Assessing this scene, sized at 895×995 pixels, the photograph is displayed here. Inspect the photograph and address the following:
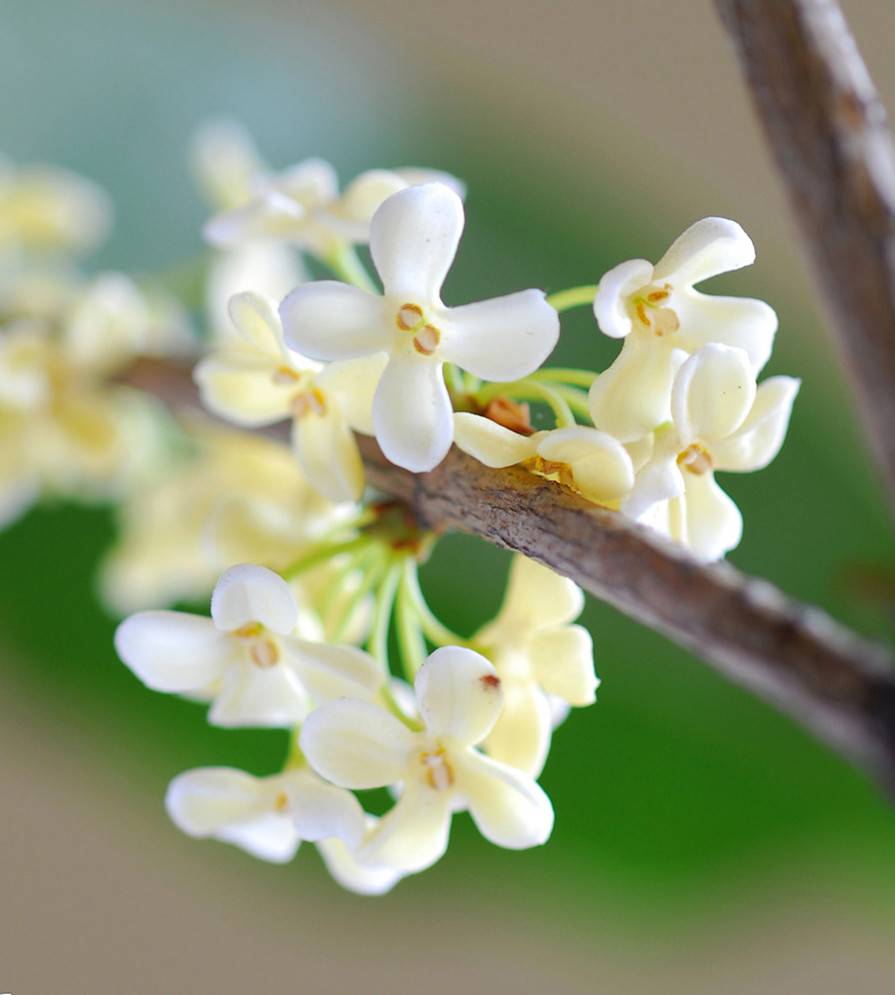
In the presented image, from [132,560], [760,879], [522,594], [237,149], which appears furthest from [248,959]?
[522,594]

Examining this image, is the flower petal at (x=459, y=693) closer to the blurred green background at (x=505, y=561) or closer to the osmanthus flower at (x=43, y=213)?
the blurred green background at (x=505, y=561)

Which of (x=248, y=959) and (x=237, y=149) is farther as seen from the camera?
(x=248, y=959)

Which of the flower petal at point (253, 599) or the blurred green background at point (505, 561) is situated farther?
the blurred green background at point (505, 561)

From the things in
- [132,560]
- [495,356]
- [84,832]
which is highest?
[84,832]

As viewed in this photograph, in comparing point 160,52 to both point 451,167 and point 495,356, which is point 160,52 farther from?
point 495,356

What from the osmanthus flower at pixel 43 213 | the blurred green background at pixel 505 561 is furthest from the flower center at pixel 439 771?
the osmanthus flower at pixel 43 213

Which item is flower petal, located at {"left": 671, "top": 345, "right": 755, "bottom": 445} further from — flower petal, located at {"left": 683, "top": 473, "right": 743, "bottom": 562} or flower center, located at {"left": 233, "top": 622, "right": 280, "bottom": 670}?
flower center, located at {"left": 233, "top": 622, "right": 280, "bottom": 670}

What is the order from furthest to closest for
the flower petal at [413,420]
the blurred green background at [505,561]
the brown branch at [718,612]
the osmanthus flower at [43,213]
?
the blurred green background at [505,561], the osmanthus flower at [43,213], the flower petal at [413,420], the brown branch at [718,612]
